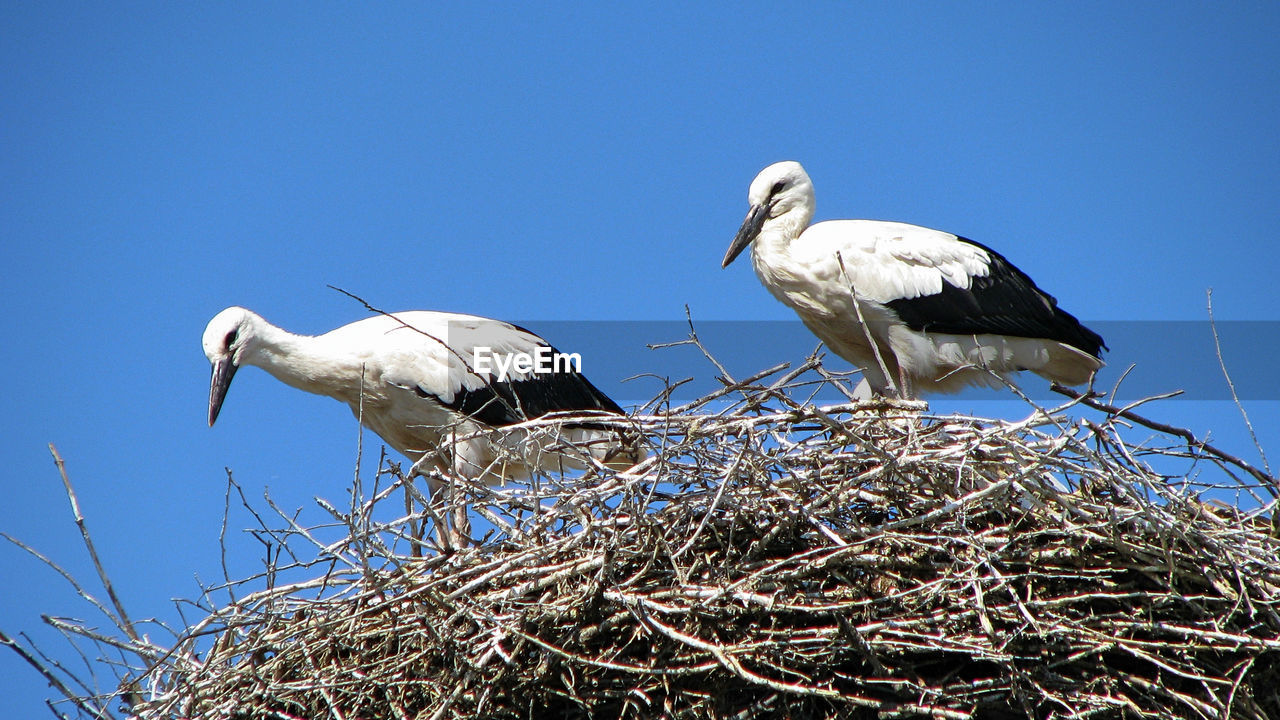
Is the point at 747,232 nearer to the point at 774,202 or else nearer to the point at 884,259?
the point at 774,202

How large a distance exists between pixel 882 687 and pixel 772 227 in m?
2.79

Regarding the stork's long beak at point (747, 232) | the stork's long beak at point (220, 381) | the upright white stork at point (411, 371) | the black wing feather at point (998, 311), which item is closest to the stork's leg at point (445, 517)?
the upright white stork at point (411, 371)

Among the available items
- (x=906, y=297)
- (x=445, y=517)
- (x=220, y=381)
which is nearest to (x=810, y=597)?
(x=445, y=517)

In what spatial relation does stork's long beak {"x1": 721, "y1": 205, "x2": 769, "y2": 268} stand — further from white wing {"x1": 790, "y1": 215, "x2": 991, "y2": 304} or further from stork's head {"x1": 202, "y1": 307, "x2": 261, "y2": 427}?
stork's head {"x1": 202, "y1": 307, "x2": 261, "y2": 427}

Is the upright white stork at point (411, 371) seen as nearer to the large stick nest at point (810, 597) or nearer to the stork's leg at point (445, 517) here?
the stork's leg at point (445, 517)

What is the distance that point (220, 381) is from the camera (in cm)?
555

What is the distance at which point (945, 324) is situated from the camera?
5695 mm

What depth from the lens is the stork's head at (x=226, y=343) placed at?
5.53m

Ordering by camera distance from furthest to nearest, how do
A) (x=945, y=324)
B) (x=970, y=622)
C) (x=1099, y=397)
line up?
(x=945, y=324) < (x=1099, y=397) < (x=970, y=622)

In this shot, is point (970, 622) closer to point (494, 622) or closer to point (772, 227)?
point (494, 622)

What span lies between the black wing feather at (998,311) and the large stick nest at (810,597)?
1.90 meters

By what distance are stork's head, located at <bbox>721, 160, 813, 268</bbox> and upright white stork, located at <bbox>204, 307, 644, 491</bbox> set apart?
41.4 inches

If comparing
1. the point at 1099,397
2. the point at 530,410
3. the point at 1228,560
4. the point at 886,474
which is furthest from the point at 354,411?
the point at 1228,560
